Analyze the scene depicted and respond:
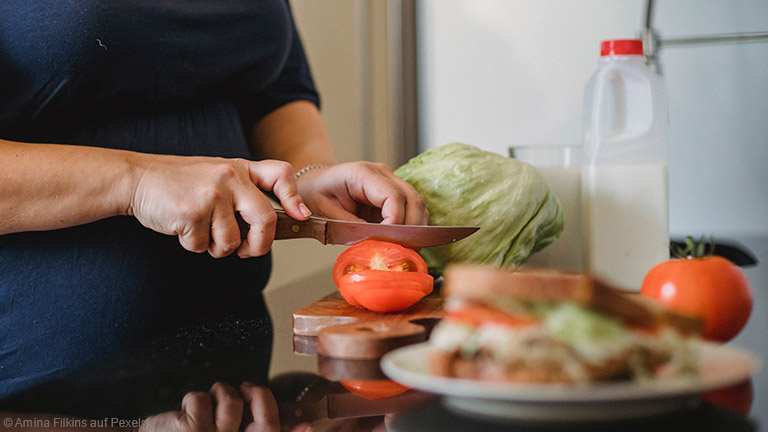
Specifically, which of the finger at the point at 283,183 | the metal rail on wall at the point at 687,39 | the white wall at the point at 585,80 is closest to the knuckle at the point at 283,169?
the finger at the point at 283,183

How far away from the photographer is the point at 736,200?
2.03 m

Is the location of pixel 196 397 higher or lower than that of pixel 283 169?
lower

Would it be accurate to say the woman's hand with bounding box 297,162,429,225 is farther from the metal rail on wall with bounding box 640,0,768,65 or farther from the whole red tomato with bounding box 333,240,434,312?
the metal rail on wall with bounding box 640,0,768,65

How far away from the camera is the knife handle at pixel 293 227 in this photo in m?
0.80

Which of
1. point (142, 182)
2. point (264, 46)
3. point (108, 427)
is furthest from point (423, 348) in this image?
point (264, 46)

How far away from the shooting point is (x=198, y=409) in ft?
1.67

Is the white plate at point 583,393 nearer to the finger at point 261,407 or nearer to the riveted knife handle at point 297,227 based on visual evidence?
the finger at point 261,407

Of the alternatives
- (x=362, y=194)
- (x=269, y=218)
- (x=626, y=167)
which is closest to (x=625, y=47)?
(x=626, y=167)

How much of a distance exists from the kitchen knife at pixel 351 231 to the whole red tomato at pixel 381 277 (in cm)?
1

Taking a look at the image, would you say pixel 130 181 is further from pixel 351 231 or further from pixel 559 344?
pixel 559 344

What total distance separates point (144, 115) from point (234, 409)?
0.53 metres

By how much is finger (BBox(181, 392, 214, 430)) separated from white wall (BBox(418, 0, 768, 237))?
178 cm

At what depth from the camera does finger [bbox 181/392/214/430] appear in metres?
0.47

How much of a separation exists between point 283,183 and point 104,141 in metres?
0.24
